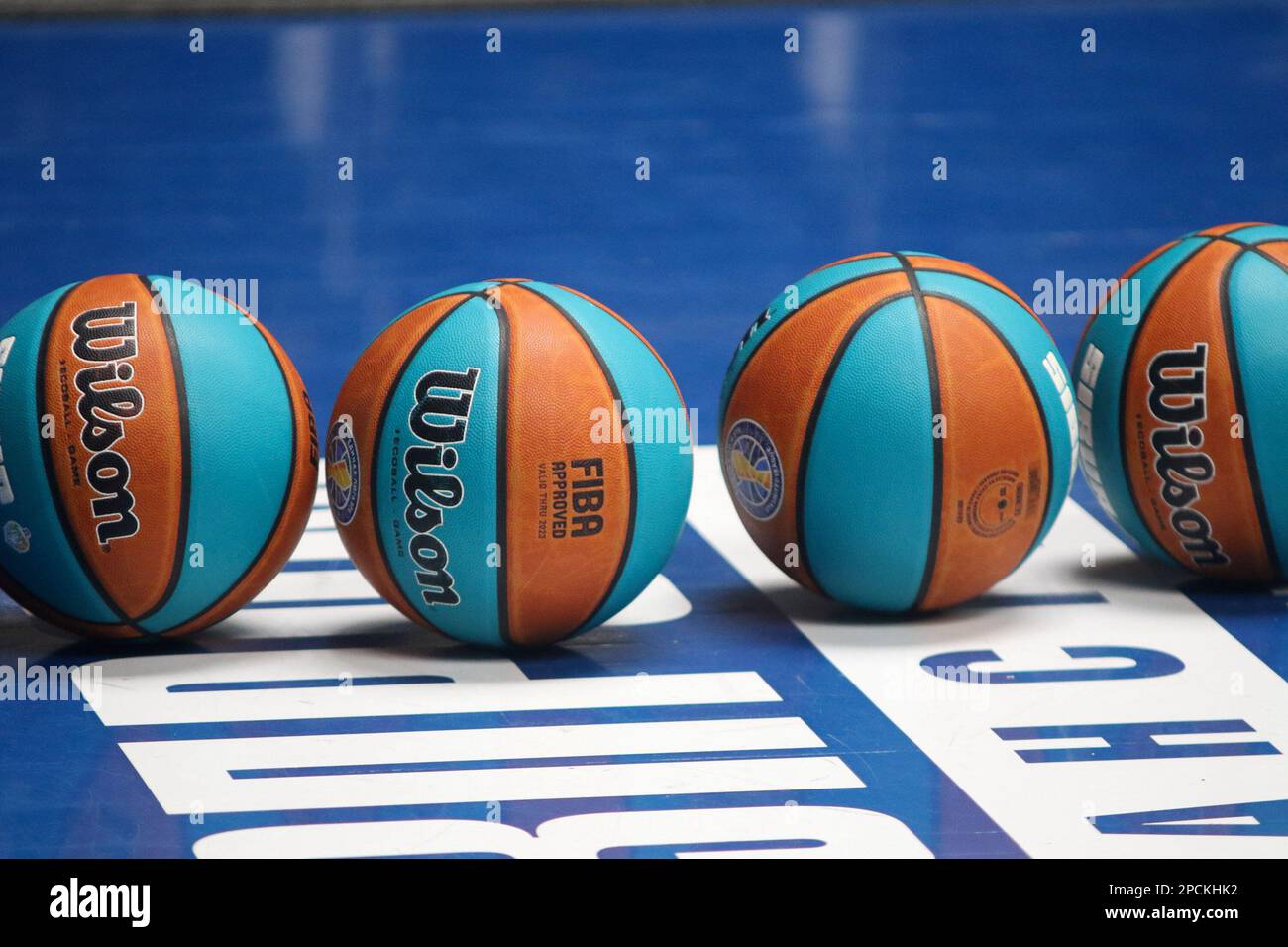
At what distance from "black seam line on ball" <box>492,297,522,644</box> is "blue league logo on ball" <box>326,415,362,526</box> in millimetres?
436

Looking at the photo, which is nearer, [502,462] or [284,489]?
[502,462]

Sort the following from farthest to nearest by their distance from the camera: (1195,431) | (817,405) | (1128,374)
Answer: (1128,374) → (1195,431) → (817,405)

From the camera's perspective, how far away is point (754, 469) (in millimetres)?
5973

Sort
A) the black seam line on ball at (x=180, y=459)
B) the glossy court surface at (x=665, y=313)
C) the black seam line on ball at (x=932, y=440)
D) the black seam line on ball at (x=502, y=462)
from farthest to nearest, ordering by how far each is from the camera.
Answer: the black seam line on ball at (x=932, y=440) → the black seam line on ball at (x=180, y=459) → the black seam line on ball at (x=502, y=462) → the glossy court surface at (x=665, y=313)

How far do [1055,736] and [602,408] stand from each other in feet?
4.96

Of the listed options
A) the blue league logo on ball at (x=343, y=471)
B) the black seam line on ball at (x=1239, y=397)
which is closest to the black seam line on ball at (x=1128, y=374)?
the black seam line on ball at (x=1239, y=397)

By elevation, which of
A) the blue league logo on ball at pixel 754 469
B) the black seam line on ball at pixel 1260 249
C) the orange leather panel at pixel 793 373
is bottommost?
the blue league logo on ball at pixel 754 469

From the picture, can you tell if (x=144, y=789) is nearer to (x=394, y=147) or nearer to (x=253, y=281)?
(x=253, y=281)

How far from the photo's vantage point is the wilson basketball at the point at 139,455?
549 centimetres

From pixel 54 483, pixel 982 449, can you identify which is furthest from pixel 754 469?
pixel 54 483

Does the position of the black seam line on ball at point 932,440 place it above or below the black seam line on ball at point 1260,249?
below

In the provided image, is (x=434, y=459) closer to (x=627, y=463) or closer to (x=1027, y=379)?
(x=627, y=463)

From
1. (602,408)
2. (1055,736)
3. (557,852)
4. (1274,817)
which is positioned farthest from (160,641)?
(1274,817)

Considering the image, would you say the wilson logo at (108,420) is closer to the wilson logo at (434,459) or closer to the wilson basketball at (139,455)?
the wilson basketball at (139,455)
